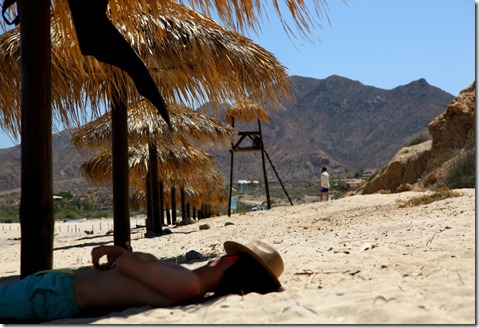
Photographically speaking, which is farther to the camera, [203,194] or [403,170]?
[203,194]

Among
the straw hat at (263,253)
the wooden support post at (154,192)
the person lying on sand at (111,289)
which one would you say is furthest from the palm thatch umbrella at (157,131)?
the person lying on sand at (111,289)

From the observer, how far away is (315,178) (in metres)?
77.0

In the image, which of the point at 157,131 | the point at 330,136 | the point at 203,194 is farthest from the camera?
the point at 330,136

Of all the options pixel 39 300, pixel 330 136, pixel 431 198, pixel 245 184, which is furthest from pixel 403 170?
pixel 330 136

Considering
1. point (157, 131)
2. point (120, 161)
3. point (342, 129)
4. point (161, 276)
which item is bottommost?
point (161, 276)

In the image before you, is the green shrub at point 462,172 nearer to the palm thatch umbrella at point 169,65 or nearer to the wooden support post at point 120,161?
the palm thatch umbrella at point 169,65

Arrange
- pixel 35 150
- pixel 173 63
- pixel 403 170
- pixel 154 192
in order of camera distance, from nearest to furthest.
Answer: pixel 35 150 < pixel 173 63 < pixel 154 192 < pixel 403 170

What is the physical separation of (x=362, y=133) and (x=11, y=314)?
8773 centimetres

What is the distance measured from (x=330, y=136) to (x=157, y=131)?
263 ft

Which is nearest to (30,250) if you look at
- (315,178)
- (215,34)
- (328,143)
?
(215,34)

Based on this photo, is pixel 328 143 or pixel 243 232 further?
pixel 328 143

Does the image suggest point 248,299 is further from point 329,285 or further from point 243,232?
point 243,232

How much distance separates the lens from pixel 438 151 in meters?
15.6

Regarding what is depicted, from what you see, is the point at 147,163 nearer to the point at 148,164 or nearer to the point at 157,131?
the point at 148,164
